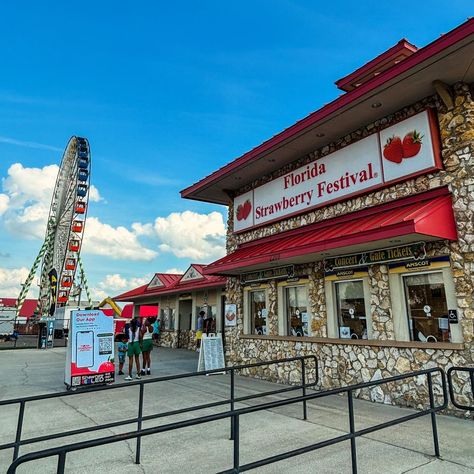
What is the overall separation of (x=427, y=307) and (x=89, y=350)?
23.9 feet

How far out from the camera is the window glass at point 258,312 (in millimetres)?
10125

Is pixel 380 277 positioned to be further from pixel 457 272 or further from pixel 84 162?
pixel 84 162

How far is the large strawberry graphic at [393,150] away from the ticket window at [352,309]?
8.11ft

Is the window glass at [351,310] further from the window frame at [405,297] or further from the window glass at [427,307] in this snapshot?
the window glass at [427,307]

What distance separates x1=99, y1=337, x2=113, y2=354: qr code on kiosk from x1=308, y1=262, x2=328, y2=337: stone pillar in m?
4.84

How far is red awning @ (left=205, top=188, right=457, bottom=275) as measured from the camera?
5.82 metres

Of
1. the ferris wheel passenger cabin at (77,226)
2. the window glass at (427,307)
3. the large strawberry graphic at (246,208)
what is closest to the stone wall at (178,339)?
the large strawberry graphic at (246,208)

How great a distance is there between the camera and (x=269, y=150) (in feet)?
29.9

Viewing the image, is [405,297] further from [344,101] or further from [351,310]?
[344,101]

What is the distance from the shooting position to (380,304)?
7027 mm

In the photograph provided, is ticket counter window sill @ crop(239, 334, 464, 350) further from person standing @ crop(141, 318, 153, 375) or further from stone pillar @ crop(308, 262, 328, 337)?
person standing @ crop(141, 318, 153, 375)

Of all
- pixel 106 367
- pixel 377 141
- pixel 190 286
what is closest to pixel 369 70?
pixel 377 141

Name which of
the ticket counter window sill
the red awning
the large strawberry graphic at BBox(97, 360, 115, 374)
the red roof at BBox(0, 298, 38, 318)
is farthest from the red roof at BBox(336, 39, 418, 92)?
the red roof at BBox(0, 298, 38, 318)

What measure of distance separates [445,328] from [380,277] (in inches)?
54.5
